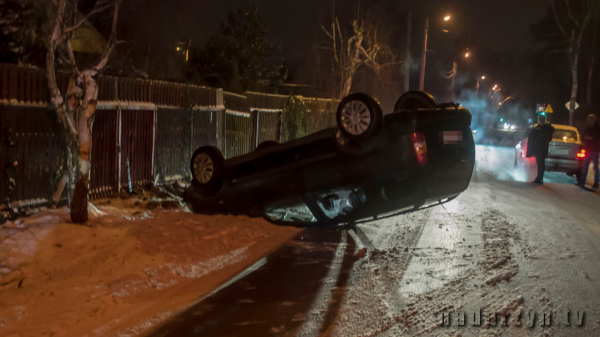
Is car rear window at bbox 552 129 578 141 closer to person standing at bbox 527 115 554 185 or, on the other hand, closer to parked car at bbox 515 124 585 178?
parked car at bbox 515 124 585 178

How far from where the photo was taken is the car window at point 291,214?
7476 millimetres

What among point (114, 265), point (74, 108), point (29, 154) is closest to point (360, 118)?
point (114, 265)

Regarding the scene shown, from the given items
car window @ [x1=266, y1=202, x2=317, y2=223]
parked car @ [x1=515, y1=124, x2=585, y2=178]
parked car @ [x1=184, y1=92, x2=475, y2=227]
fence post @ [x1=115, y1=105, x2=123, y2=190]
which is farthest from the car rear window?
fence post @ [x1=115, y1=105, x2=123, y2=190]

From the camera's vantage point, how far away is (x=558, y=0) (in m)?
40.7

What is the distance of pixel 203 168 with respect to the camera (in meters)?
7.92

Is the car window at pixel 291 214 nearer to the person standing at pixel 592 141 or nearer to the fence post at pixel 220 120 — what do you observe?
the fence post at pixel 220 120

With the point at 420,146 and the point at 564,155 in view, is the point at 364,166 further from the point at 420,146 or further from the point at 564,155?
the point at 564,155

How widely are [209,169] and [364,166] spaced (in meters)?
2.54

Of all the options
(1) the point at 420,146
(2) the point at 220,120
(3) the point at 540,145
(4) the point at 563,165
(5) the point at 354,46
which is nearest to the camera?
(1) the point at 420,146

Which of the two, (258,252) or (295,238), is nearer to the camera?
(258,252)

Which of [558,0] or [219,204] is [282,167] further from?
[558,0]

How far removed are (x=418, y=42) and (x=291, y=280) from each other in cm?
4008

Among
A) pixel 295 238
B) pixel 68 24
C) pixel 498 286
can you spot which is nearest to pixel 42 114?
pixel 68 24

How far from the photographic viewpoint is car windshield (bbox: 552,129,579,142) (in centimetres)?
1614
